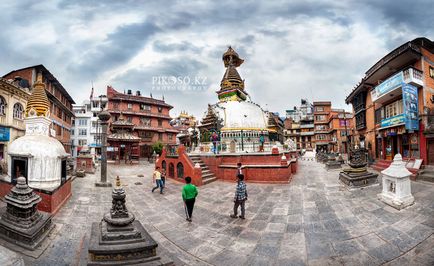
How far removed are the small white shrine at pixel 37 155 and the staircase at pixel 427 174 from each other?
18269 mm

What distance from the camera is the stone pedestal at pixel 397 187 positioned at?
7.61m

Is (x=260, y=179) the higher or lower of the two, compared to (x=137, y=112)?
lower

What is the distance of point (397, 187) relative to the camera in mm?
7797

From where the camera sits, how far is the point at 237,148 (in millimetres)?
19922

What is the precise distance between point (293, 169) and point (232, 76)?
786 inches

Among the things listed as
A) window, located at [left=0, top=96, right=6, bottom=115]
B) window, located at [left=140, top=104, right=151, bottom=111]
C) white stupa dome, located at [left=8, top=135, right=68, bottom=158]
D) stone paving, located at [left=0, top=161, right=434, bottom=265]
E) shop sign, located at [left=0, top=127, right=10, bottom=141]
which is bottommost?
stone paving, located at [left=0, top=161, right=434, bottom=265]

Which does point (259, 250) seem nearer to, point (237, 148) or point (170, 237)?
point (170, 237)

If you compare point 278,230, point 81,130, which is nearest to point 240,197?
point 278,230

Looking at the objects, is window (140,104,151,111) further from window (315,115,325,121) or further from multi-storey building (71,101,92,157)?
window (315,115,325,121)

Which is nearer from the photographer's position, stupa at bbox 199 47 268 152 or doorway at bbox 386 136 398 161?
doorway at bbox 386 136 398 161

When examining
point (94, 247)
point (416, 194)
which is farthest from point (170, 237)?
point (416, 194)

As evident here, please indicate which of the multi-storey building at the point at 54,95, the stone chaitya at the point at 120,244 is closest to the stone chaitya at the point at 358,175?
the stone chaitya at the point at 120,244

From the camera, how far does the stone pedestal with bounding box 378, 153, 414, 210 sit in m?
7.61

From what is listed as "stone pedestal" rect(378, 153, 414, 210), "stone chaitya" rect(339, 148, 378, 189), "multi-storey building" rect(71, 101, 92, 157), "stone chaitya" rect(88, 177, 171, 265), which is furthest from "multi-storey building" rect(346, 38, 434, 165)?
"multi-storey building" rect(71, 101, 92, 157)
